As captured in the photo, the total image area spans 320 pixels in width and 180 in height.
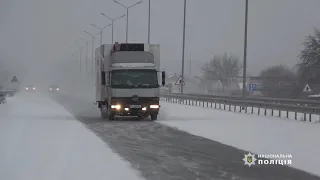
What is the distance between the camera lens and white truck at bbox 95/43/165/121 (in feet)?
83.2

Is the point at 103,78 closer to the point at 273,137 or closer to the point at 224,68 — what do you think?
the point at 273,137

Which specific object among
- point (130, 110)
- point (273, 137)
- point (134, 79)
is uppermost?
point (134, 79)

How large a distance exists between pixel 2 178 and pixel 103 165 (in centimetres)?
246

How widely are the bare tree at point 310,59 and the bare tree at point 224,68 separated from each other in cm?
5130

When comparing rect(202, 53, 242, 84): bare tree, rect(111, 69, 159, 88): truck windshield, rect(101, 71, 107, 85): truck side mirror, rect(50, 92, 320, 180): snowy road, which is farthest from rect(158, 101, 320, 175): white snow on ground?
rect(202, 53, 242, 84): bare tree

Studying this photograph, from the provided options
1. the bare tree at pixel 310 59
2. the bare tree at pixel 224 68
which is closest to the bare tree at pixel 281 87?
the bare tree at pixel 310 59

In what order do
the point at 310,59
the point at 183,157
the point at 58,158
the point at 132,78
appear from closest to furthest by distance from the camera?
the point at 58,158
the point at 183,157
the point at 132,78
the point at 310,59

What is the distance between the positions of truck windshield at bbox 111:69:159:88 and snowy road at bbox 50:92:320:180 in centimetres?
528

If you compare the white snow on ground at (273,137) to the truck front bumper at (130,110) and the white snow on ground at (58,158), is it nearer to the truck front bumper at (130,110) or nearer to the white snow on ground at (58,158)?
the truck front bumper at (130,110)

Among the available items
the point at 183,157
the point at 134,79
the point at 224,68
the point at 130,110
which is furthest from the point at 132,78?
the point at 224,68

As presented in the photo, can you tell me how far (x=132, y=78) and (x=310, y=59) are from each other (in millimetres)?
38799

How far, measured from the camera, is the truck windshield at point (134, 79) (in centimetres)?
2531

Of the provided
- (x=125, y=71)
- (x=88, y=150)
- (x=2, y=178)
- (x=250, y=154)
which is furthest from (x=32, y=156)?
(x=125, y=71)

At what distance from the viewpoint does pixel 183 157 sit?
1309 cm
